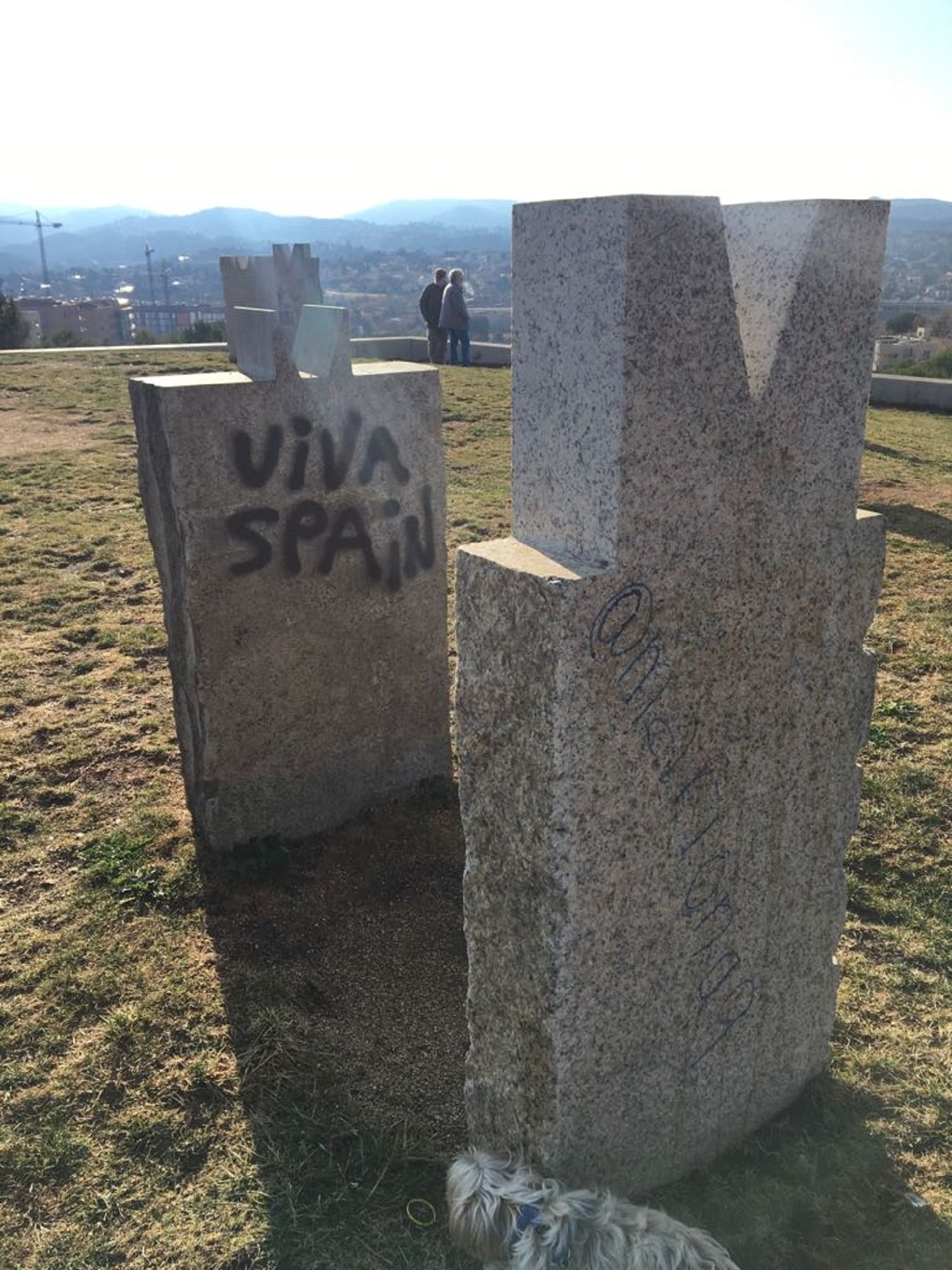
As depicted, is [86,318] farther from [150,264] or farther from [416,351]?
[416,351]

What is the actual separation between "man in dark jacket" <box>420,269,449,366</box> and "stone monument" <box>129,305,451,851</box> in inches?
431

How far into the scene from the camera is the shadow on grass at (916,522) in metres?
8.07

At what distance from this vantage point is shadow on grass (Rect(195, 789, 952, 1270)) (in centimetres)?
259

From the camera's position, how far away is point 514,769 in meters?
2.27

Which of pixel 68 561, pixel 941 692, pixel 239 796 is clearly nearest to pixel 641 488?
pixel 239 796

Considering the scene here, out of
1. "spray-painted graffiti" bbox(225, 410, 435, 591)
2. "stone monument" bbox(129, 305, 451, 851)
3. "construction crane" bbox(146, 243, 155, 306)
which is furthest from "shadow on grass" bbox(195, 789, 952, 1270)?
"construction crane" bbox(146, 243, 155, 306)

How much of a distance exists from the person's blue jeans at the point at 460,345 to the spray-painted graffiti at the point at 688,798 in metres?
13.9

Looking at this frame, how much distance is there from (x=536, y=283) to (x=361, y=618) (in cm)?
242

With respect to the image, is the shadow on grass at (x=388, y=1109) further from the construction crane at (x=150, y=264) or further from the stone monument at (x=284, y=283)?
the construction crane at (x=150, y=264)

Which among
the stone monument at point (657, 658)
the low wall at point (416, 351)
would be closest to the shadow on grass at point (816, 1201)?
the stone monument at point (657, 658)

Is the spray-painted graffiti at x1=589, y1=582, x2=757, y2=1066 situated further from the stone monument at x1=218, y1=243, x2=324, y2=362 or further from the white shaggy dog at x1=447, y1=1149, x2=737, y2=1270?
the stone monument at x1=218, y1=243, x2=324, y2=362

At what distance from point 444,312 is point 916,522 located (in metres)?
8.49

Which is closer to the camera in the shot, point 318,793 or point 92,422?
point 318,793

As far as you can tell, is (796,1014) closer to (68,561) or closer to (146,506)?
(146,506)
